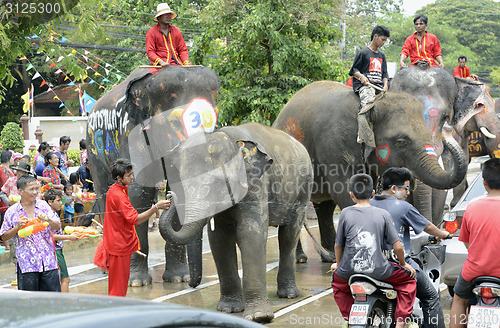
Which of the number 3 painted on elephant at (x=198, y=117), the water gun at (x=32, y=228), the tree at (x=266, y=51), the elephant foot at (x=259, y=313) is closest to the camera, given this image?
the water gun at (x=32, y=228)

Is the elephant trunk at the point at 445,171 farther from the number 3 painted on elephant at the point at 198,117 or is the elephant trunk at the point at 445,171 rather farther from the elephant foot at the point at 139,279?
the elephant foot at the point at 139,279

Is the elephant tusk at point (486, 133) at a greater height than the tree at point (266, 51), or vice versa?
the tree at point (266, 51)

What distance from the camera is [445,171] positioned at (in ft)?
29.6

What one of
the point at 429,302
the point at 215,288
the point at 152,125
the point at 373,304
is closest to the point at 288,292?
the point at 215,288

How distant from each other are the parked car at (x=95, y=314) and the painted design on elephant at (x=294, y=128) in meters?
8.28

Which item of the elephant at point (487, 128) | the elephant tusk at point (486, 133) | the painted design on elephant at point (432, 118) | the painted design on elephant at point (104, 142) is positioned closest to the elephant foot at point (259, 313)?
the painted design on elephant at point (104, 142)

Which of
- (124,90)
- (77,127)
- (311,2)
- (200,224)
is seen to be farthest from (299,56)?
(77,127)

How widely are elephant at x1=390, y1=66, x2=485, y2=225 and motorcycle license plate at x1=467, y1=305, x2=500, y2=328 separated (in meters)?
4.65

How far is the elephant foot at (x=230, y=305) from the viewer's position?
A: 762 centimetres

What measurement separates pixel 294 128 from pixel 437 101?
2059 millimetres

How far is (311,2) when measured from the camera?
14508mm

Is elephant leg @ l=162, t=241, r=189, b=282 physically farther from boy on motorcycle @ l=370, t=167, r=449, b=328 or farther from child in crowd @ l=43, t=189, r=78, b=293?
boy on motorcycle @ l=370, t=167, r=449, b=328

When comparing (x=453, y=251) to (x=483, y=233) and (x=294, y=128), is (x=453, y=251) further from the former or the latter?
(x=294, y=128)

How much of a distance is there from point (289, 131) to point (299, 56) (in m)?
4.04
